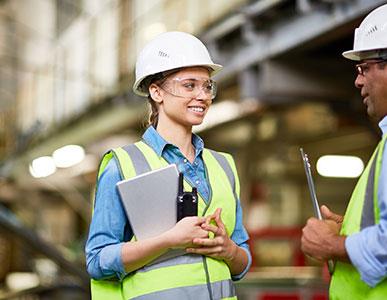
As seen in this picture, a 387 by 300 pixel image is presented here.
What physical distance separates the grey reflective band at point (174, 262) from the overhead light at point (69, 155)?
44.4 ft

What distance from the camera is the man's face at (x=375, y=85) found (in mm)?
2836

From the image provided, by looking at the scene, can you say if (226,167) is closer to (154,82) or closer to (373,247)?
(154,82)

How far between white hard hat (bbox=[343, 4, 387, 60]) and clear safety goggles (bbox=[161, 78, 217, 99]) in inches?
A: 22.2

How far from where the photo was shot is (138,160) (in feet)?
9.93

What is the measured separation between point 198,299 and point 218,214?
1.01ft

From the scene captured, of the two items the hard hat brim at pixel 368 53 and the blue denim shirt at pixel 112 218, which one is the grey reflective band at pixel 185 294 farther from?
the hard hat brim at pixel 368 53

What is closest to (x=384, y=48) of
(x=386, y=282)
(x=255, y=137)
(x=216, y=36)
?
(x=386, y=282)

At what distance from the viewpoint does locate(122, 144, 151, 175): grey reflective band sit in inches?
118

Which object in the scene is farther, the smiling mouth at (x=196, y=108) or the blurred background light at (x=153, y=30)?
the blurred background light at (x=153, y=30)

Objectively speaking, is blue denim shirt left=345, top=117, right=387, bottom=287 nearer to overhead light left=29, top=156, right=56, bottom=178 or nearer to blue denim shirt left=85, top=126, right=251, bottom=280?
blue denim shirt left=85, top=126, right=251, bottom=280

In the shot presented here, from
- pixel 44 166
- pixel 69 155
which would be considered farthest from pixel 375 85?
pixel 44 166

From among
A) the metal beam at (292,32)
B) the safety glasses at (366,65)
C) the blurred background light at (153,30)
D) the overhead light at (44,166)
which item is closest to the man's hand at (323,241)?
the safety glasses at (366,65)

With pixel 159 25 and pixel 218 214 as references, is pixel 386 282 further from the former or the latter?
pixel 159 25

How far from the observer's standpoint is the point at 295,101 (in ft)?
31.6
